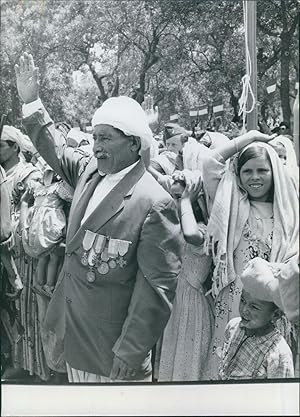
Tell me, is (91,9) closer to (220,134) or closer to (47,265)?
(220,134)

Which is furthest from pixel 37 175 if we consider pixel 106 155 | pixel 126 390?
pixel 126 390

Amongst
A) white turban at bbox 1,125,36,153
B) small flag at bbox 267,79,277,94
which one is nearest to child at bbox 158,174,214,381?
small flag at bbox 267,79,277,94

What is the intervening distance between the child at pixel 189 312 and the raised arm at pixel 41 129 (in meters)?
0.65

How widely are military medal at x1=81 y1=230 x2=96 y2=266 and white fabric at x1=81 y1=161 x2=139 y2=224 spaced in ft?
0.30

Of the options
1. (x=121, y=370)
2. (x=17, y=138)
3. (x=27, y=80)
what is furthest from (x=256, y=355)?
(x=27, y=80)

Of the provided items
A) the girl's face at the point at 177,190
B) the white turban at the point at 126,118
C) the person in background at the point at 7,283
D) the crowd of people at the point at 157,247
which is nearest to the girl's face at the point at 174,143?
the crowd of people at the point at 157,247

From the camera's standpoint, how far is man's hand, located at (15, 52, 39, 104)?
17.0ft

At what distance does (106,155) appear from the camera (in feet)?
16.7

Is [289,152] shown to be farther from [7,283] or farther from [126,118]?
[7,283]

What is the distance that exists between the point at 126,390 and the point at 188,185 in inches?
50.8

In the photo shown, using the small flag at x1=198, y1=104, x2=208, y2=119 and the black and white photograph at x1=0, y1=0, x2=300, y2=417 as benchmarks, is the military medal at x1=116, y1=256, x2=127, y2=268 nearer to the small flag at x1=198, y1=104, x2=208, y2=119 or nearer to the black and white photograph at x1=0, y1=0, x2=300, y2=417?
the black and white photograph at x1=0, y1=0, x2=300, y2=417

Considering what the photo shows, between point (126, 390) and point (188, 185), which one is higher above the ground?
point (188, 185)

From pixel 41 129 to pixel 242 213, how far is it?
1325mm

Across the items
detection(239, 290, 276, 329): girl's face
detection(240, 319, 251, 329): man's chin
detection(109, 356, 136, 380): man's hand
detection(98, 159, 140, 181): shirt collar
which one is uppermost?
detection(98, 159, 140, 181): shirt collar
